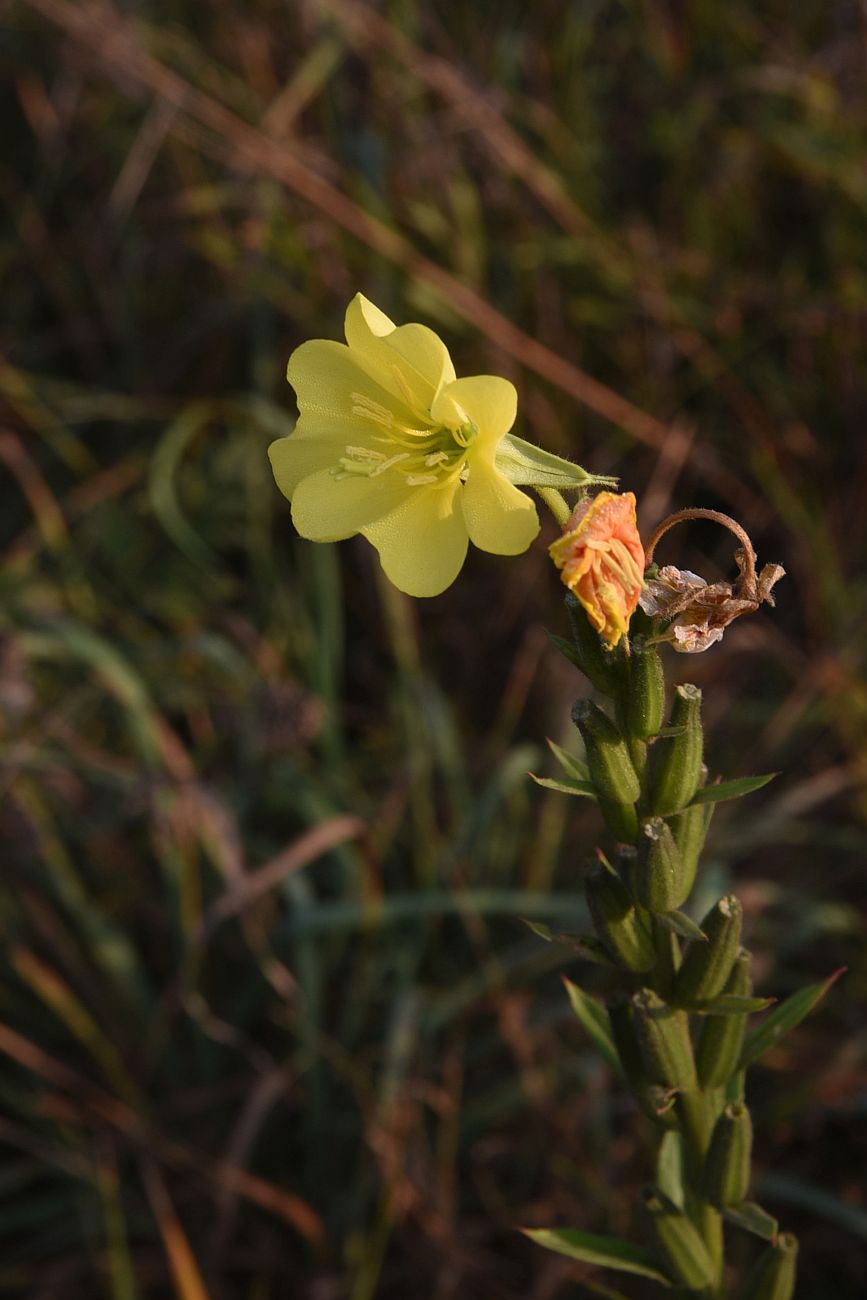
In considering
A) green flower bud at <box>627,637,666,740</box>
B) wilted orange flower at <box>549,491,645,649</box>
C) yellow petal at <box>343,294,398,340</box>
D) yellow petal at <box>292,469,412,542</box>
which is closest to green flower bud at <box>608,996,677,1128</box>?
green flower bud at <box>627,637,666,740</box>

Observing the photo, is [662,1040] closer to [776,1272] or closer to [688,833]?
[688,833]

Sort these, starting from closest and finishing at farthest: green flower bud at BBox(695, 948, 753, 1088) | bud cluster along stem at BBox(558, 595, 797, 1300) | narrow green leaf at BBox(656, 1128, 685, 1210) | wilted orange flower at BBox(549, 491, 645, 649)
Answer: wilted orange flower at BBox(549, 491, 645, 649), bud cluster along stem at BBox(558, 595, 797, 1300), green flower bud at BBox(695, 948, 753, 1088), narrow green leaf at BBox(656, 1128, 685, 1210)

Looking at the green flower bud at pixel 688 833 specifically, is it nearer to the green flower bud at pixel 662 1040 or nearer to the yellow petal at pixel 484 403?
the green flower bud at pixel 662 1040

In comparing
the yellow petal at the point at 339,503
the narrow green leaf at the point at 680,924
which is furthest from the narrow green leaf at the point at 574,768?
the yellow petal at the point at 339,503

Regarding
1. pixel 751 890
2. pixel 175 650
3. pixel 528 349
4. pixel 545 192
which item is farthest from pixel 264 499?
pixel 751 890

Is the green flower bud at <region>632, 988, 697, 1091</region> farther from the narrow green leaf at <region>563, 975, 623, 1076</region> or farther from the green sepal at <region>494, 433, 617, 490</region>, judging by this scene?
the green sepal at <region>494, 433, 617, 490</region>
